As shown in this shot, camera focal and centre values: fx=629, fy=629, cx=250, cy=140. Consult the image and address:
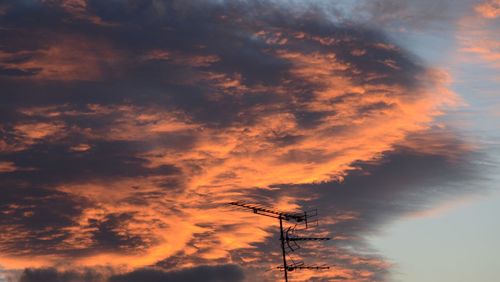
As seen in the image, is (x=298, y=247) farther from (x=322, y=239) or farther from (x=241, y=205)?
(x=241, y=205)

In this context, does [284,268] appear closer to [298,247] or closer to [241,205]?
[298,247]

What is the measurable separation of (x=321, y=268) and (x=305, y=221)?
7408 millimetres

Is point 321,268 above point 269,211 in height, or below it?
below

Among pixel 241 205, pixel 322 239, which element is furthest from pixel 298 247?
pixel 241 205

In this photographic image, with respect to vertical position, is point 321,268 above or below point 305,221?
below

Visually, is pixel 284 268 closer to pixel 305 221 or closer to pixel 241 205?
pixel 305 221

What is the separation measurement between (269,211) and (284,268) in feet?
25.5

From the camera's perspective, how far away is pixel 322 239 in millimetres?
77250

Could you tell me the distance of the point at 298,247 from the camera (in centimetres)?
7900

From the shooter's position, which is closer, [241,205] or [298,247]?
[241,205]

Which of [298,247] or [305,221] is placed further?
[298,247]

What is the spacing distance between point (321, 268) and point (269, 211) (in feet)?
33.0

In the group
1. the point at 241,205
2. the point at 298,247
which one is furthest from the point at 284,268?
the point at 241,205

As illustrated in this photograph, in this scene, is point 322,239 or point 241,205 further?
point 322,239
